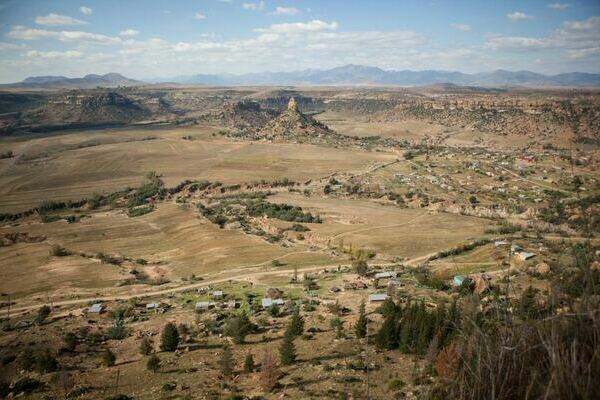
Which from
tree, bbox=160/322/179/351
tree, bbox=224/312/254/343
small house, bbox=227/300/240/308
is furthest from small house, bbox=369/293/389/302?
tree, bbox=160/322/179/351

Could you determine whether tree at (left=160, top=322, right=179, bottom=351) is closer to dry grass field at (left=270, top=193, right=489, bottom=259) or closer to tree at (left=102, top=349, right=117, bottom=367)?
tree at (left=102, top=349, right=117, bottom=367)

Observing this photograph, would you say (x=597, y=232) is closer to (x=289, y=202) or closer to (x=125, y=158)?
(x=289, y=202)

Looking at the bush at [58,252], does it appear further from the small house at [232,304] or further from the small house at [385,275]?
the small house at [385,275]

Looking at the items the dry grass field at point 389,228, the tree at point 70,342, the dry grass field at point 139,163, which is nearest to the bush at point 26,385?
the tree at point 70,342

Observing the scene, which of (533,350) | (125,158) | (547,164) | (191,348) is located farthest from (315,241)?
(125,158)

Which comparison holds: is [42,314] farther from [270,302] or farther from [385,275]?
[385,275]
